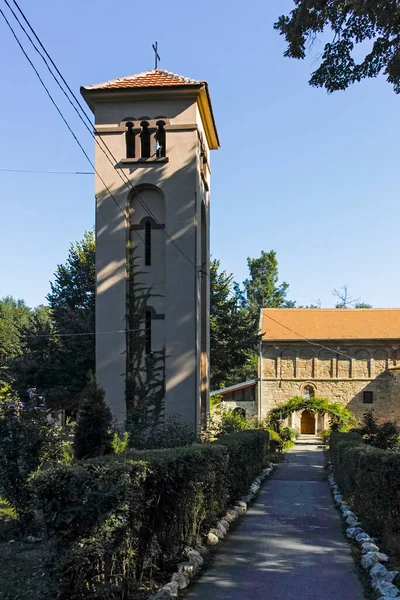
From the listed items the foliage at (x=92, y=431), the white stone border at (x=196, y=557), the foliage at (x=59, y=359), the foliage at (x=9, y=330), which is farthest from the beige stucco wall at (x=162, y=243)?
the foliage at (x=9, y=330)

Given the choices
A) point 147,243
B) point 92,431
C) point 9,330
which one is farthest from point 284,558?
point 9,330

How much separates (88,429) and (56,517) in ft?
30.2

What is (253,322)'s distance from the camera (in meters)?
37.9

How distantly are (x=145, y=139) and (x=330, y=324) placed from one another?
29564 mm

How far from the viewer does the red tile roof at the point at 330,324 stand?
156 ft

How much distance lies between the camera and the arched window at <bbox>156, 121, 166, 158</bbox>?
2370cm

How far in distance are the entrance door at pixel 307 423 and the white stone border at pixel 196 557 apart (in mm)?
33494

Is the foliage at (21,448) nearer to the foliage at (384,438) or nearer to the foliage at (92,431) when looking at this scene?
the foliage at (92,431)

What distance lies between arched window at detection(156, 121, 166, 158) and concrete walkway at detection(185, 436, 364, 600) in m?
14.0

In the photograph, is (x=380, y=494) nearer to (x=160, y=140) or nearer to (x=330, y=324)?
(x=160, y=140)

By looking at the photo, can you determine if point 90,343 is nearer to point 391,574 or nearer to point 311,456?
point 311,456

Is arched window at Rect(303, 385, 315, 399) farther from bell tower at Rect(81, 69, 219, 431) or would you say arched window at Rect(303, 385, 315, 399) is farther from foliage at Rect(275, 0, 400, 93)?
foliage at Rect(275, 0, 400, 93)

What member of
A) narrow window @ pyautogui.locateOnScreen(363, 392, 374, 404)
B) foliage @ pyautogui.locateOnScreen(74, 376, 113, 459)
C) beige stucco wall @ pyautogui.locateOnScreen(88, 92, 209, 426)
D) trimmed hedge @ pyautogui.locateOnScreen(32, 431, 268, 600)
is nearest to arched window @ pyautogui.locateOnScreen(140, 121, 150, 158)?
beige stucco wall @ pyautogui.locateOnScreen(88, 92, 209, 426)

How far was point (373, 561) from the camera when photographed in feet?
27.1
